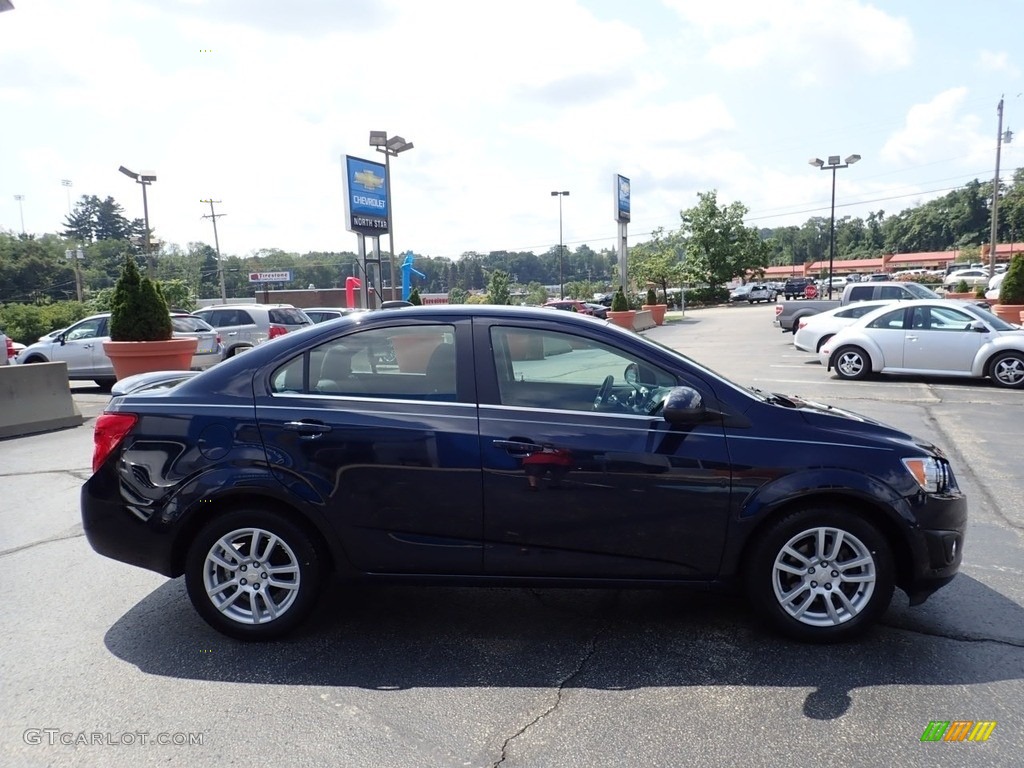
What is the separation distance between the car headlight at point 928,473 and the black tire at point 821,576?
324mm

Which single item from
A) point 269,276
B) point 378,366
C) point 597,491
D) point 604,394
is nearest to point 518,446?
point 597,491

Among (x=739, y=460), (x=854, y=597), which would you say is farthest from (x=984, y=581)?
(x=739, y=460)

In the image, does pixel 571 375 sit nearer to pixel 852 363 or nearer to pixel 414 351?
pixel 414 351

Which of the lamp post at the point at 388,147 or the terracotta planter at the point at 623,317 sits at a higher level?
the lamp post at the point at 388,147

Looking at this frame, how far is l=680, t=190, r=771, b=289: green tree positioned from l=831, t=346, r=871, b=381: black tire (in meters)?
44.9

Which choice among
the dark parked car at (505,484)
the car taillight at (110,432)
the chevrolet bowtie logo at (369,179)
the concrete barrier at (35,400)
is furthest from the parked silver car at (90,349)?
the dark parked car at (505,484)

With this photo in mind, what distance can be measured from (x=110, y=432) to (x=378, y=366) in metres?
1.42

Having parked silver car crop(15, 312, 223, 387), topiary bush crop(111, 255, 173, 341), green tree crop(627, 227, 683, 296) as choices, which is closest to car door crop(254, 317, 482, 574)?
topiary bush crop(111, 255, 173, 341)

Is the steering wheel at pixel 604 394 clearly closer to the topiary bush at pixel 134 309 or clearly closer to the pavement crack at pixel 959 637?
the pavement crack at pixel 959 637

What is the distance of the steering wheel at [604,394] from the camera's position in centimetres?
376

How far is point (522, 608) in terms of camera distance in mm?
4207

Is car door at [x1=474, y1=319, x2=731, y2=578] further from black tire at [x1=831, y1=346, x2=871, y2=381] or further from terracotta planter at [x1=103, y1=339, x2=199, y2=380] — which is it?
black tire at [x1=831, y1=346, x2=871, y2=381]

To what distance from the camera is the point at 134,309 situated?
11938mm

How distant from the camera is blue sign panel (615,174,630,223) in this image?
38438mm
